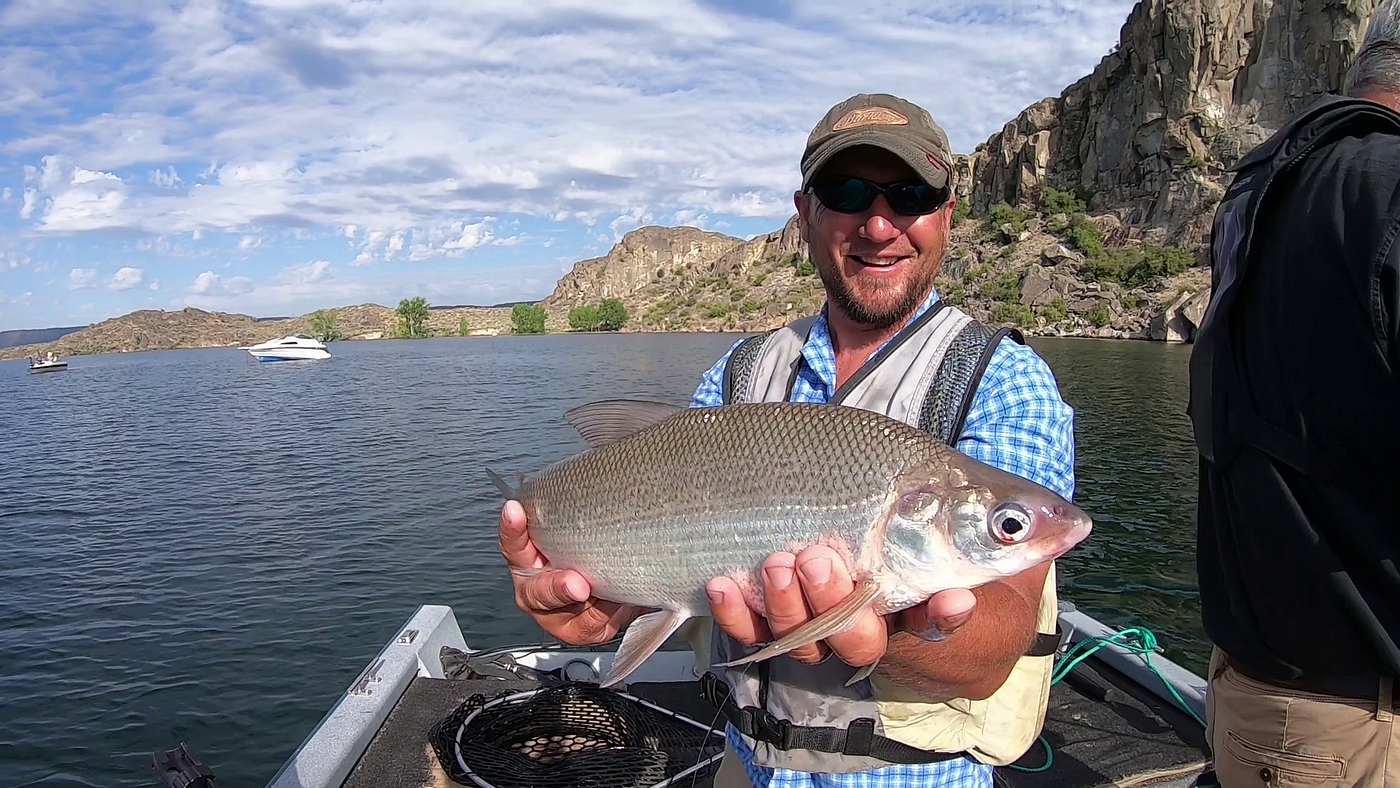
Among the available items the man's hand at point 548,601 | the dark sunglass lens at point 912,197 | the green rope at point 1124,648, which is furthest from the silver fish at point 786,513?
the green rope at point 1124,648

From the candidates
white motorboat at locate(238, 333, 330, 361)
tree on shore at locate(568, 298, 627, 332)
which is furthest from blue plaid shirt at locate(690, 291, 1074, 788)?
tree on shore at locate(568, 298, 627, 332)

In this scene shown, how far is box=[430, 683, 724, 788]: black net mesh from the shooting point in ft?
14.8

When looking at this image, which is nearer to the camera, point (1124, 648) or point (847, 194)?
point (847, 194)

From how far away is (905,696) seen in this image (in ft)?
7.92

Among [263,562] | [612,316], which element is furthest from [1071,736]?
[612,316]

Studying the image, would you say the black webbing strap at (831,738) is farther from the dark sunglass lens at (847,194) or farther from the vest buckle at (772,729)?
the dark sunglass lens at (847,194)

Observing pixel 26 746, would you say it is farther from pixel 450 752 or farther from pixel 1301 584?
pixel 1301 584

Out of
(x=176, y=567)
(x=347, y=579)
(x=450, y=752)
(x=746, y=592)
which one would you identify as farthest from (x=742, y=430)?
(x=176, y=567)

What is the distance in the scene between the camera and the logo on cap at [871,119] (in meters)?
2.72

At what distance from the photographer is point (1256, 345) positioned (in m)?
2.63

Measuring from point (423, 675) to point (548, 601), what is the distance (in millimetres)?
3688

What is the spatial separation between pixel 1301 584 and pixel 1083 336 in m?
76.7

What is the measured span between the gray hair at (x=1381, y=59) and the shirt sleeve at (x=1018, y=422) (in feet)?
5.01

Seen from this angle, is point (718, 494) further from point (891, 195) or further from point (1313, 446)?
point (1313, 446)
